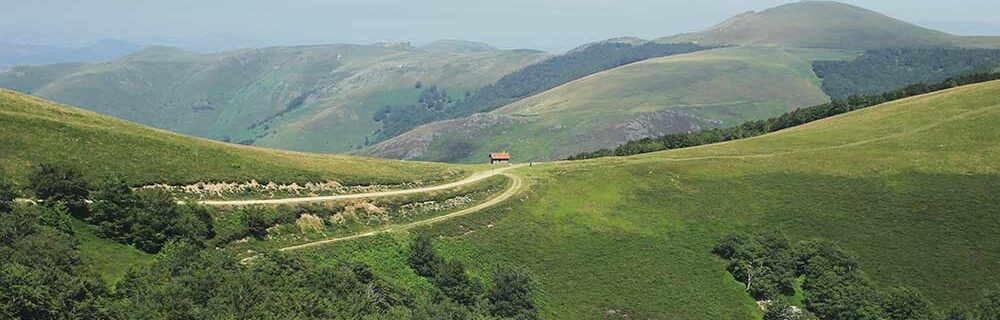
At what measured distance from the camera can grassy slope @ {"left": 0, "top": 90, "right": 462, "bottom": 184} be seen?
221ft

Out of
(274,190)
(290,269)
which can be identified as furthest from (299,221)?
(290,269)

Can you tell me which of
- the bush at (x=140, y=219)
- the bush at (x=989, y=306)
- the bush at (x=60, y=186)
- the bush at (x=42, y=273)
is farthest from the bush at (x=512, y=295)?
the bush at (x=989, y=306)

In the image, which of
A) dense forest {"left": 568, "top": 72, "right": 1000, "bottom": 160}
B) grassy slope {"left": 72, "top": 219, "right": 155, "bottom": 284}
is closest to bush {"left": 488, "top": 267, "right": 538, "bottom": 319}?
grassy slope {"left": 72, "top": 219, "right": 155, "bottom": 284}

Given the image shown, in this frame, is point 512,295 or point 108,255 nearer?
point 108,255

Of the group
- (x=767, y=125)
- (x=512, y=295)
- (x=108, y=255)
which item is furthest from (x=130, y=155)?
(x=767, y=125)

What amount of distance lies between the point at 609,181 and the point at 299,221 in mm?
51666

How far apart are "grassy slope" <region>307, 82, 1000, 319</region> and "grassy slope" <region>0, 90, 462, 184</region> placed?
19.0 metres

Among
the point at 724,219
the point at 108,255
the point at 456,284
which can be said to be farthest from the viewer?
the point at 724,219

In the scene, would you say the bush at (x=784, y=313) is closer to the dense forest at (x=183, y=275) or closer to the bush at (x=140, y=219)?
the dense forest at (x=183, y=275)

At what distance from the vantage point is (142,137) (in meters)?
79.6

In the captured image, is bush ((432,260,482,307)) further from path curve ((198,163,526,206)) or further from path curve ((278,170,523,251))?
path curve ((198,163,526,206))

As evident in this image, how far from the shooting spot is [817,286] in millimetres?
77125

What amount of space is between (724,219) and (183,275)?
7447 centimetres

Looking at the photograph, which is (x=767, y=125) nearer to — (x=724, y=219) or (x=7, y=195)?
(x=724, y=219)
